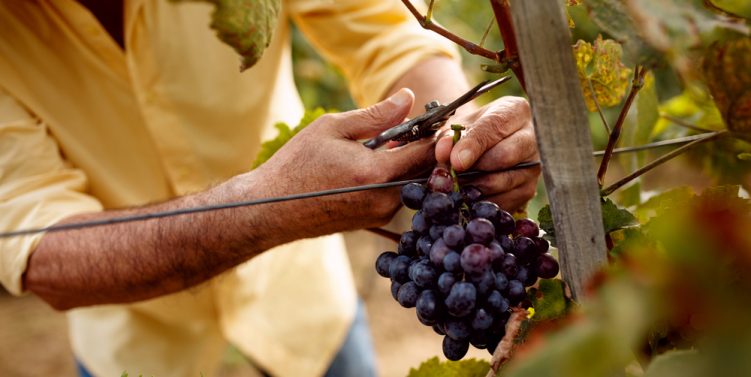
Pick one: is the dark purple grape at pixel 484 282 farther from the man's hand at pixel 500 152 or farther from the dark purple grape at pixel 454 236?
the man's hand at pixel 500 152

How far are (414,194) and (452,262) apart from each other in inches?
3.7

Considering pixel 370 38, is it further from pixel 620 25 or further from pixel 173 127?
pixel 620 25

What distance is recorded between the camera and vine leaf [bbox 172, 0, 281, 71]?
1.46 feet

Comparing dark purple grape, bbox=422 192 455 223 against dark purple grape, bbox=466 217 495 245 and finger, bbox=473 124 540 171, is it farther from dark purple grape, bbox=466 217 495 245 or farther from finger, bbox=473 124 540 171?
finger, bbox=473 124 540 171

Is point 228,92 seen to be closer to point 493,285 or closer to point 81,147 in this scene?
point 81,147

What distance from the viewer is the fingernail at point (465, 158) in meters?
0.66

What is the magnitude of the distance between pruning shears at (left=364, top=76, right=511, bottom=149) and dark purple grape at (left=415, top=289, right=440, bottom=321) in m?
0.18

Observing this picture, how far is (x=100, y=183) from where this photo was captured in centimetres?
147

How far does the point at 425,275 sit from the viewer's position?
Answer: 1.83 ft

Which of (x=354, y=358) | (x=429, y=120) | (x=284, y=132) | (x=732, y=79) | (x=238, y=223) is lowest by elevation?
(x=354, y=358)

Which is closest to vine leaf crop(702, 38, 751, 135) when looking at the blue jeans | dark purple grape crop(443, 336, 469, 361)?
dark purple grape crop(443, 336, 469, 361)

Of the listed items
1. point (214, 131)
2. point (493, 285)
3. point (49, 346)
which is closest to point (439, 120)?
point (493, 285)

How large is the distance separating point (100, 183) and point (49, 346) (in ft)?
8.20

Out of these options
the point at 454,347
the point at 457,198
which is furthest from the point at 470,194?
the point at 454,347
